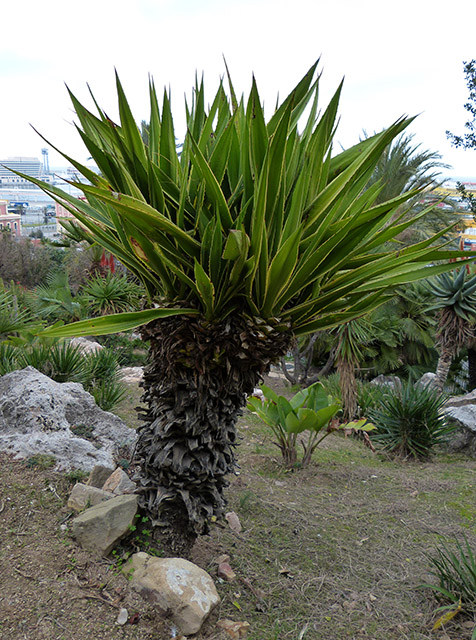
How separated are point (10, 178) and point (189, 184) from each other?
500 ft

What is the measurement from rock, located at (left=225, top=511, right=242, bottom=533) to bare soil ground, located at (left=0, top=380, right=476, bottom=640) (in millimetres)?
51

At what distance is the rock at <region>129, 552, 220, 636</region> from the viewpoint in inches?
89.4

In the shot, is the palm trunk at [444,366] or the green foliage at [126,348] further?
the green foliage at [126,348]

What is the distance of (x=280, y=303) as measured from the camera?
93.0 inches

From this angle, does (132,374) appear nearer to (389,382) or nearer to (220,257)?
(220,257)

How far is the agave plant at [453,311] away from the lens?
8781 millimetres

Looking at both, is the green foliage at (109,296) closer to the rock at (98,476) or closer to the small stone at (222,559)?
the rock at (98,476)

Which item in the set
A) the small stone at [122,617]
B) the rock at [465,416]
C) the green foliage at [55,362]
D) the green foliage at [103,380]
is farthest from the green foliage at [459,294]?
the small stone at [122,617]

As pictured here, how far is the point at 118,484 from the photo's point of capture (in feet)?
10.4

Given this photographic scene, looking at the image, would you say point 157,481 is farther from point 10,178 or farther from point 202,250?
point 10,178

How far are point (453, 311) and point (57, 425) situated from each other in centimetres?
761

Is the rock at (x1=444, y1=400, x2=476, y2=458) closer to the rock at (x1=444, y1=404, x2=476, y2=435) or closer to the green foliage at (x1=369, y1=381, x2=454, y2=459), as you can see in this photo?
the rock at (x1=444, y1=404, x2=476, y2=435)

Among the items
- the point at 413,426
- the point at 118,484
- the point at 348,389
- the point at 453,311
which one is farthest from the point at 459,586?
the point at 453,311

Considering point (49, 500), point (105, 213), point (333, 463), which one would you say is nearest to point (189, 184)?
point (105, 213)
